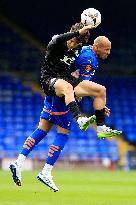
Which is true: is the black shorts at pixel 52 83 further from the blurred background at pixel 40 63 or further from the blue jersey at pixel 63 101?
the blurred background at pixel 40 63

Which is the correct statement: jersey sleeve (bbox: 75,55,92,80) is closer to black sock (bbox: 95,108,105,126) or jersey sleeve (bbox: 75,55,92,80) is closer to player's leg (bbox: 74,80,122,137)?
player's leg (bbox: 74,80,122,137)

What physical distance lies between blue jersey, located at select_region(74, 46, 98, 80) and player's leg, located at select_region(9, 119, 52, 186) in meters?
0.89

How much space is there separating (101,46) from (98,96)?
2.76 feet

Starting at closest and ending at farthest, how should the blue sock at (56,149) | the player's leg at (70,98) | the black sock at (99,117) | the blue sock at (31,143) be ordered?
1. the player's leg at (70,98)
2. the black sock at (99,117)
3. the blue sock at (56,149)
4. the blue sock at (31,143)

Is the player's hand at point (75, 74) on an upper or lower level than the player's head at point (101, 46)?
lower

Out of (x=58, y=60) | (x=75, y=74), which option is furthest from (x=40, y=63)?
(x=58, y=60)

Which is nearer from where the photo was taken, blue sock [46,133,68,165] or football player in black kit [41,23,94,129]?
football player in black kit [41,23,94,129]

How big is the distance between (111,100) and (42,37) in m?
3.77

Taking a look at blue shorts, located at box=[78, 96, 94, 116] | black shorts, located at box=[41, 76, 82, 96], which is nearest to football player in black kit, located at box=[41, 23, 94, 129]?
black shorts, located at box=[41, 76, 82, 96]

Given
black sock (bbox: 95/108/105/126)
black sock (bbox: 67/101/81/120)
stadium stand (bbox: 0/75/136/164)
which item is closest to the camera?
black sock (bbox: 67/101/81/120)

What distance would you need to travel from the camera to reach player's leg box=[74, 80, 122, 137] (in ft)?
26.7

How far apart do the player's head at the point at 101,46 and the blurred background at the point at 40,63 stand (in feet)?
43.9

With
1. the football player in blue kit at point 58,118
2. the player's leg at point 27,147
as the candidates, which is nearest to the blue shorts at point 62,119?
the football player in blue kit at point 58,118

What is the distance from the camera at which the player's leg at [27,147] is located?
8.62 m
